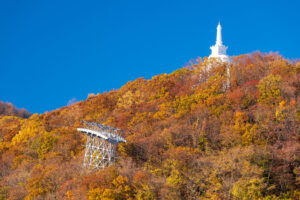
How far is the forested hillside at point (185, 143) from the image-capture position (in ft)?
87.8

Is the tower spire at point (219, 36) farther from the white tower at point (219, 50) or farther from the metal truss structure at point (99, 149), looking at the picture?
the metal truss structure at point (99, 149)

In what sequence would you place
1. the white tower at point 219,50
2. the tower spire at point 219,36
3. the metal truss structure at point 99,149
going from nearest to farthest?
the metal truss structure at point 99,149 → the white tower at point 219,50 → the tower spire at point 219,36

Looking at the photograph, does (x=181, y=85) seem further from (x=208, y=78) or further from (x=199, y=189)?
(x=199, y=189)

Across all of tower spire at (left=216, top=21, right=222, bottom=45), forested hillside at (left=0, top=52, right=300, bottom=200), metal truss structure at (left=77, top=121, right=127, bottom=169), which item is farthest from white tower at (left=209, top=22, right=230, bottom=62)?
metal truss structure at (left=77, top=121, right=127, bottom=169)

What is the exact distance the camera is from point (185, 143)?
1394 inches

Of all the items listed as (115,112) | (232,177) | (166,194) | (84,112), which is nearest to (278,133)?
(232,177)

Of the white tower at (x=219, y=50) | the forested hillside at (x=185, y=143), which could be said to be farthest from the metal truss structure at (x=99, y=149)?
the white tower at (x=219, y=50)

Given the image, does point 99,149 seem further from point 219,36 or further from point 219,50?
point 219,36

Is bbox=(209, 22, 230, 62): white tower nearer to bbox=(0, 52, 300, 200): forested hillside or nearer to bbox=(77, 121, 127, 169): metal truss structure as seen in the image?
bbox=(0, 52, 300, 200): forested hillside

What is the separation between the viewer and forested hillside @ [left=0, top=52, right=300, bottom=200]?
26766 mm

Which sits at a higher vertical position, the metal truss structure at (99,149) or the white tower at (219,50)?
the white tower at (219,50)

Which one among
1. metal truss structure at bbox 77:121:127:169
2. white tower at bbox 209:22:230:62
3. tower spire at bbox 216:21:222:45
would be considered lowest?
metal truss structure at bbox 77:121:127:169

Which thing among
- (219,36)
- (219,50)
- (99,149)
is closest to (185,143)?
(99,149)

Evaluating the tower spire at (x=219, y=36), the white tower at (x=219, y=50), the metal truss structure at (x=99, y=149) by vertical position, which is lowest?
the metal truss structure at (x=99, y=149)
